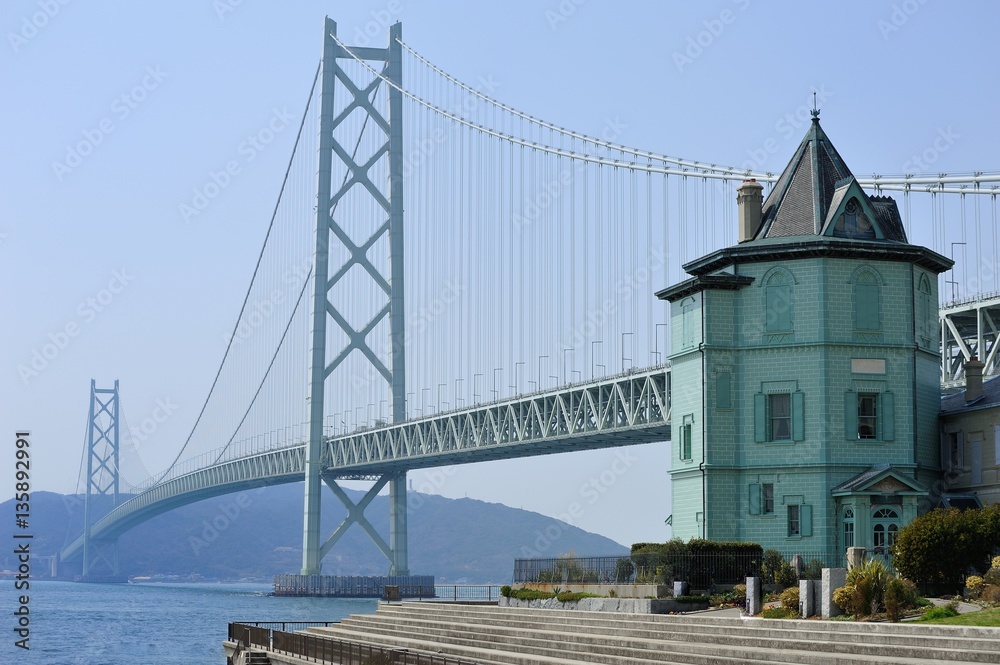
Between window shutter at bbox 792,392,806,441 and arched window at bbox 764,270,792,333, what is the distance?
1990 millimetres

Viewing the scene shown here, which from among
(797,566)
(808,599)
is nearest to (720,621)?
(808,599)

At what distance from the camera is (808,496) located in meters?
42.4

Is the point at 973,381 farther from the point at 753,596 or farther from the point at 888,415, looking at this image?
the point at 753,596

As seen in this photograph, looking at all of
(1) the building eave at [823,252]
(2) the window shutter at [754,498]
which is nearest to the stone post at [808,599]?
(2) the window shutter at [754,498]

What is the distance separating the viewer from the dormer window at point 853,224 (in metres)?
43.6

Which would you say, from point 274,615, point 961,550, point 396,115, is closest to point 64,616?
point 274,615

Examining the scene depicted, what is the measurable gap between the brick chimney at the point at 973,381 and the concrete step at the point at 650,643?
16.2 m

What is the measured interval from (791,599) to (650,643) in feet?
11.7

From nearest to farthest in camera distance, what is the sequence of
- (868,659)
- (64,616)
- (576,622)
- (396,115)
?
(868,659) → (576,622) → (64,616) → (396,115)

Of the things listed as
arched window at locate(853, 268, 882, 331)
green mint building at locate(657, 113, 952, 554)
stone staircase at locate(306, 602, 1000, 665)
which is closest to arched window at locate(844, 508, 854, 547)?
green mint building at locate(657, 113, 952, 554)

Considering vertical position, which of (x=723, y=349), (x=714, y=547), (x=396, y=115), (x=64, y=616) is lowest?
(x=64, y=616)

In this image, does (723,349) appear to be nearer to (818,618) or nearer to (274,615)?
(818,618)

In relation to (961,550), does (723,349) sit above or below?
above

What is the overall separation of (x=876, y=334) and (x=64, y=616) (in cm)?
7210
